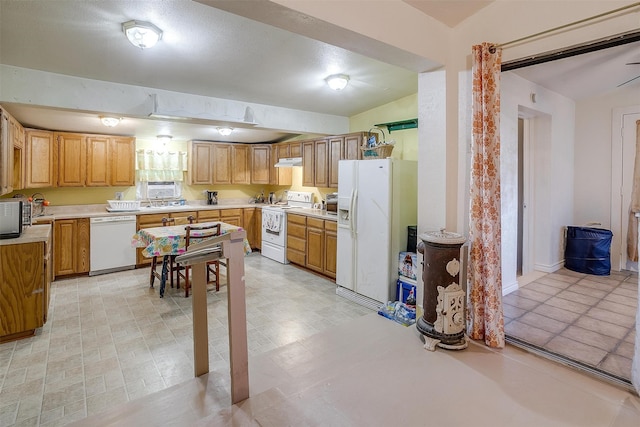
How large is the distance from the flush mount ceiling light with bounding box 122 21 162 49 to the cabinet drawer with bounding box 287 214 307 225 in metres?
3.30

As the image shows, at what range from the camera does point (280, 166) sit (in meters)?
6.33

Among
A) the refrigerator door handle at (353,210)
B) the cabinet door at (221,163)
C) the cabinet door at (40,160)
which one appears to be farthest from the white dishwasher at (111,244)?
the refrigerator door handle at (353,210)

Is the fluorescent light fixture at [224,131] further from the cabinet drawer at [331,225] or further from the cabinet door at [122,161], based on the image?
the cabinet drawer at [331,225]

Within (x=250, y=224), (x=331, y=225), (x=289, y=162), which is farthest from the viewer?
(x=250, y=224)

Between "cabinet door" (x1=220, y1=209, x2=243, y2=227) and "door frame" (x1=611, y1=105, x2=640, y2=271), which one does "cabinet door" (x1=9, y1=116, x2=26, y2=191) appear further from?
"door frame" (x1=611, y1=105, x2=640, y2=271)

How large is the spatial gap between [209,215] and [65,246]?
218 centimetres

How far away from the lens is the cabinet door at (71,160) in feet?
16.4

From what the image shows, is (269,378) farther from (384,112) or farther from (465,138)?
(384,112)

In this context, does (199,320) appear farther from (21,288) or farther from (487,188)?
(21,288)

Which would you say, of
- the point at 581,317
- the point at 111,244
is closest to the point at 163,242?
the point at 111,244

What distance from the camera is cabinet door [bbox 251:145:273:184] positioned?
6852 millimetres

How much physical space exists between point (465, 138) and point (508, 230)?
1.52m

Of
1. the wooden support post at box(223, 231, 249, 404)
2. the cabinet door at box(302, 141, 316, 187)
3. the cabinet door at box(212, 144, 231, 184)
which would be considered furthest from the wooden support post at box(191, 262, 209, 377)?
the cabinet door at box(212, 144, 231, 184)

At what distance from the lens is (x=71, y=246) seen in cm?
486
